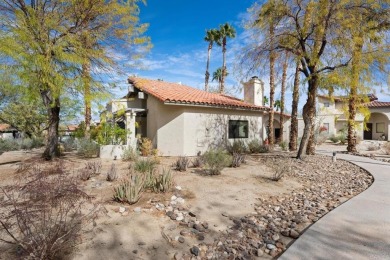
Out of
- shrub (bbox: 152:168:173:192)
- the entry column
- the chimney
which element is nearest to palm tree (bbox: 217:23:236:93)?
the chimney

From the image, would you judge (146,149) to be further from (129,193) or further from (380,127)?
(380,127)

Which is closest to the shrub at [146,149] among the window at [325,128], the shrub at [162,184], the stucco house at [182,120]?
the stucco house at [182,120]

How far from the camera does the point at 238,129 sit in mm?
17266

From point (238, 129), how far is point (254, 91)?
4.18 m

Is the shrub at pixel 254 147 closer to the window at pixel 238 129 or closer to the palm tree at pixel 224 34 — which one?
the window at pixel 238 129

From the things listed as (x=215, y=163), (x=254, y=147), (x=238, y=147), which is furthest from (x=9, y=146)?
(x=254, y=147)

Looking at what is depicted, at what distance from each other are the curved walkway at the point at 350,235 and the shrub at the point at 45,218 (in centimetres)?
356

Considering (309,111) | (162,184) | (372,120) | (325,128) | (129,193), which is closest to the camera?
(129,193)

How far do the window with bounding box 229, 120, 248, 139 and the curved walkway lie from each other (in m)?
10.9

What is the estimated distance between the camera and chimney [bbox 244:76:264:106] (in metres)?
19.4

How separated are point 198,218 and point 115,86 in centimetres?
807

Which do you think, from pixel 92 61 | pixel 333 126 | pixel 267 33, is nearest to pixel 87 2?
pixel 92 61

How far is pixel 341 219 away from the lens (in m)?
5.01

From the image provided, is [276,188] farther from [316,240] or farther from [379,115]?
[379,115]
